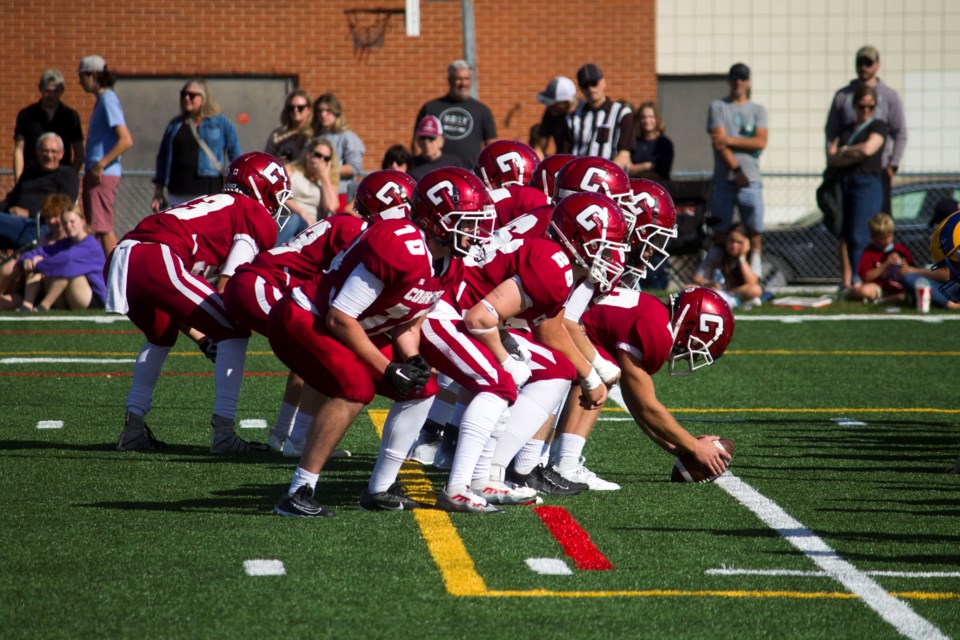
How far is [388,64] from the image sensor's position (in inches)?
819

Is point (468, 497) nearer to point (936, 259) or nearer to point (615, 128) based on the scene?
point (936, 259)

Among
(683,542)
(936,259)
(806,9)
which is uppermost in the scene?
(806,9)

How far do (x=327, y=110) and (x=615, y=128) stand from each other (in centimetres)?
261

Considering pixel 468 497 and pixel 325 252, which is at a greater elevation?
pixel 325 252

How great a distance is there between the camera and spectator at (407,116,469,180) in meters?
11.9

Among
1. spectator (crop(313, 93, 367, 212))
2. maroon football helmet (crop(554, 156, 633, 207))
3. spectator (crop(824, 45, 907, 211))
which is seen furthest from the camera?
spectator (crop(824, 45, 907, 211))

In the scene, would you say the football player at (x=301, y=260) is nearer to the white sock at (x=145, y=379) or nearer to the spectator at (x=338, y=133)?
the white sock at (x=145, y=379)

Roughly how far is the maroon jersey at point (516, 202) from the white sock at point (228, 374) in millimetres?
1490

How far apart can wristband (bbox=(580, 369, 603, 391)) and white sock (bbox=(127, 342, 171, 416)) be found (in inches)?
97.5

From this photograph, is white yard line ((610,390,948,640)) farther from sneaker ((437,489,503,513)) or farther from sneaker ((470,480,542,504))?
sneaker ((437,489,503,513))

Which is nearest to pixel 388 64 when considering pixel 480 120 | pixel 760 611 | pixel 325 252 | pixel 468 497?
pixel 480 120

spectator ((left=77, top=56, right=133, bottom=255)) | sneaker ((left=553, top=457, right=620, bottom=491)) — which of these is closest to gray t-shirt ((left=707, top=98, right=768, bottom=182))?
spectator ((left=77, top=56, right=133, bottom=255))

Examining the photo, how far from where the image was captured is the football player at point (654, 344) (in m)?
6.31

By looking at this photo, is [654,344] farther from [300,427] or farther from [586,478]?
[300,427]
